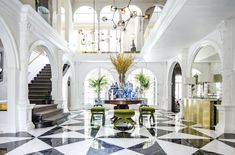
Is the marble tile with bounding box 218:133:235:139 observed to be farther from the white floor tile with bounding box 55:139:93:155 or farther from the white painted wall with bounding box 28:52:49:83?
the white painted wall with bounding box 28:52:49:83

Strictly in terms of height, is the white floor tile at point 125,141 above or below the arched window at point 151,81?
below

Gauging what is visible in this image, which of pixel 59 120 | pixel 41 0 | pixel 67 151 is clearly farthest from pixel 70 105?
pixel 67 151

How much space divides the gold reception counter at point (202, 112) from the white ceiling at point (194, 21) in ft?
7.10

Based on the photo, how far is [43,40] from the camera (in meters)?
7.95

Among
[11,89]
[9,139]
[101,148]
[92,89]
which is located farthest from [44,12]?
[92,89]

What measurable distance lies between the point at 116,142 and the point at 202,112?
3899 mm

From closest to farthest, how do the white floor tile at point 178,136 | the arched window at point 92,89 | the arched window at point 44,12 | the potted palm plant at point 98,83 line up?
the white floor tile at point 178,136 < the arched window at point 44,12 < the potted palm plant at point 98,83 < the arched window at point 92,89

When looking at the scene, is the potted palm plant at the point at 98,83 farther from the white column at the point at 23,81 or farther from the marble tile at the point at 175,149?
the marble tile at the point at 175,149

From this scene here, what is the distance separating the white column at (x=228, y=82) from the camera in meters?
6.27

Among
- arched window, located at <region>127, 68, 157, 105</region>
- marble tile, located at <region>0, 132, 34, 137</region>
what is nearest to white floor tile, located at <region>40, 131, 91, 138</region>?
marble tile, located at <region>0, 132, 34, 137</region>

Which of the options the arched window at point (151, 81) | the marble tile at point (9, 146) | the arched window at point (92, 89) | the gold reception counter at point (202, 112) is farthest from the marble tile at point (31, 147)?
the arched window at point (151, 81)

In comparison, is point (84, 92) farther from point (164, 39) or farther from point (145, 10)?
point (164, 39)

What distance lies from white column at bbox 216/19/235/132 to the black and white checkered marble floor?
36 centimetres

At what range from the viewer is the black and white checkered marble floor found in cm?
428
